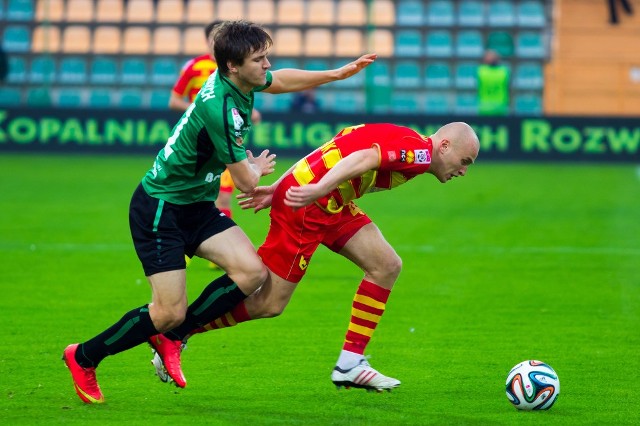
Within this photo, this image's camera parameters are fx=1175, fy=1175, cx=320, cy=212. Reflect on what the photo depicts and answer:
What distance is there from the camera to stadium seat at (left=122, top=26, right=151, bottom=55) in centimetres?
3014

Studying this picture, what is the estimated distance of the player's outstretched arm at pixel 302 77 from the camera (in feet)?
21.7

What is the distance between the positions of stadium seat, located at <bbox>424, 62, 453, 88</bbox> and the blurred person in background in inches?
145

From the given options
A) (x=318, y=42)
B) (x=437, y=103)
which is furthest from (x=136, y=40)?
(x=437, y=103)

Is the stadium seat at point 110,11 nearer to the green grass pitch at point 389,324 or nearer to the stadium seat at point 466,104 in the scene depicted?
the stadium seat at point 466,104

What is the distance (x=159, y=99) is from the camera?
27438 mm

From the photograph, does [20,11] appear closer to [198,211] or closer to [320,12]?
[320,12]

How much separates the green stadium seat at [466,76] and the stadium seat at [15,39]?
35.4ft

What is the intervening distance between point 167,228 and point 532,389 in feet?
6.71

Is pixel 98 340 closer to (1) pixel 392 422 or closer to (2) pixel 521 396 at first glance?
(1) pixel 392 422

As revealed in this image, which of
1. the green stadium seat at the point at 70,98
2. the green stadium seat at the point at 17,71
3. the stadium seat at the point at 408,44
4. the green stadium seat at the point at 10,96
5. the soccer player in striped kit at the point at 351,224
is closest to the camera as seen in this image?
the soccer player in striped kit at the point at 351,224

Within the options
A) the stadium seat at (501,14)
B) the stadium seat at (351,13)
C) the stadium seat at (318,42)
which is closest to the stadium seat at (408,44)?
the stadium seat at (351,13)

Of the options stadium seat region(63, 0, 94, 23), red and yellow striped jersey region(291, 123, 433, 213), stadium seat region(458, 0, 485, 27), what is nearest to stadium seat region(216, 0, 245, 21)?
stadium seat region(63, 0, 94, 23)

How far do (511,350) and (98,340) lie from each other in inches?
113

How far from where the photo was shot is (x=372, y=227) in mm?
6516
